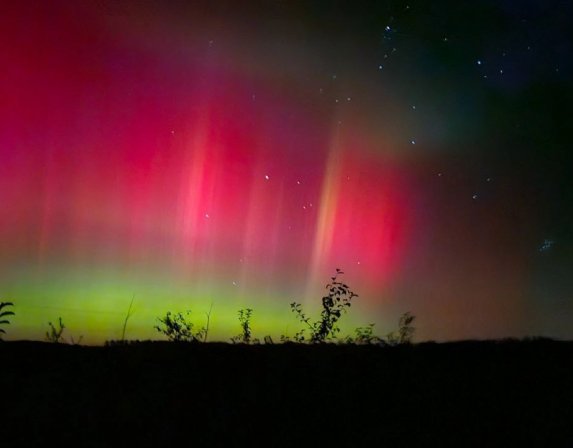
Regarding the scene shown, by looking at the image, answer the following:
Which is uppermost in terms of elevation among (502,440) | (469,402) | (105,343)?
(105,343)

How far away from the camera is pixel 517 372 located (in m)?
8.37

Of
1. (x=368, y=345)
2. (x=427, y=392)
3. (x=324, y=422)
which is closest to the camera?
(x=324, y=422)

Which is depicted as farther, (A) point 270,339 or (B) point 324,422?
(A) point 270,339

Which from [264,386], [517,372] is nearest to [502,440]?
[517,372]

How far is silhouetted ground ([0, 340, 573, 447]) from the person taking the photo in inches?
241

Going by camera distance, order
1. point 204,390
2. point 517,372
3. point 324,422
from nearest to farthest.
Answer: point 324,422 < point 204,390 < point 517,372

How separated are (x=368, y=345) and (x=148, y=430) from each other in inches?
165

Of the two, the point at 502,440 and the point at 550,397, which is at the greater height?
the point at 550,397

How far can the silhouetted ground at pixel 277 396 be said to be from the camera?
241 inches

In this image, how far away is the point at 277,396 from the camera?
700cm

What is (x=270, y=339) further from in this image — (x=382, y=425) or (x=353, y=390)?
(x=382, y=425)

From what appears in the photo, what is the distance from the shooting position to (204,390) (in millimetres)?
7027

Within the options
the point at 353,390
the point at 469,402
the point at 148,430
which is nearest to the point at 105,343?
the point at 148,430

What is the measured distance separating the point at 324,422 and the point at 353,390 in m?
0.94
